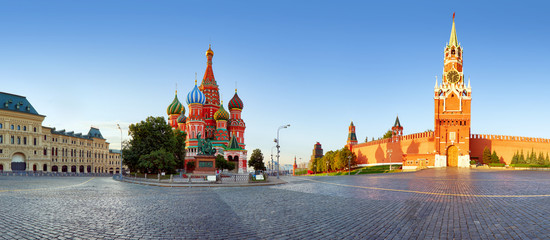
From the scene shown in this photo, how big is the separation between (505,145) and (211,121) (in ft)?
221

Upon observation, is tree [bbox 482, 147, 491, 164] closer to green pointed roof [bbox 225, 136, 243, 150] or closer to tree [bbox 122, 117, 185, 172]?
green pointed roof [bbox 225, 136, 243, 150]

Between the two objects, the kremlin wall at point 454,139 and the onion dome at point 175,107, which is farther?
the onion dome at point 175,107

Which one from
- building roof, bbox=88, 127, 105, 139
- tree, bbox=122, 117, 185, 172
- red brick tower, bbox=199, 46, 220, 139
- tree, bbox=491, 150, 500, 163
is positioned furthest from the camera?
building roof, bbox=88, 127, 105, 139

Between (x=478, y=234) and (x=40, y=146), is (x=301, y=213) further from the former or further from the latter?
(x=40, y=146)

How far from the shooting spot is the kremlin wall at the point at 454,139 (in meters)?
69.8

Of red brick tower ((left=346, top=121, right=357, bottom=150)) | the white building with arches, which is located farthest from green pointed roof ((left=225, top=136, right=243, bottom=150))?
red brick tower ((left=346, top=121, right=357, bottom=150))

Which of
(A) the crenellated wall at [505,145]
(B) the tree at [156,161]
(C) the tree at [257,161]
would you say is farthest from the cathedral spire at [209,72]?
(A) the crenellated wall at [505,145]

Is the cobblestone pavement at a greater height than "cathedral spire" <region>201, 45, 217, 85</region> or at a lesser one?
lesser

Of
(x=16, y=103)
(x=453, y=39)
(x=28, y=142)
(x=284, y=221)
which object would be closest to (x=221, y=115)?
(x=28, y=142)

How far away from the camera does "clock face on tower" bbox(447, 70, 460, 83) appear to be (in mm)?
74387

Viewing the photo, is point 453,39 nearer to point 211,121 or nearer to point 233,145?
point 233,145

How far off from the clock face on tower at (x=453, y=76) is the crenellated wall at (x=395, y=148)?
13258 mm

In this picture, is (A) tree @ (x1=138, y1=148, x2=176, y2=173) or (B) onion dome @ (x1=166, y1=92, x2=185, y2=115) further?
(B) onion dome @ (x1=166, y1=92, x2=185, y2=115)

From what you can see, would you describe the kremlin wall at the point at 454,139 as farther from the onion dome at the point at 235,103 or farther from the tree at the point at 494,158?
the onion dome at the point at 235,103
